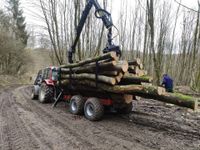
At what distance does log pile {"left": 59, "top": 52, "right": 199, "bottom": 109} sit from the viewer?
7.69 meters

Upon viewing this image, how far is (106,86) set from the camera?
9008 millimetres

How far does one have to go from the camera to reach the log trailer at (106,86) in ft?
26.0

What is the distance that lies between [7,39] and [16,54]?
11.6 ft

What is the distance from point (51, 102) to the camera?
1391 cm

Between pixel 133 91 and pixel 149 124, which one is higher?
pixel 133 91

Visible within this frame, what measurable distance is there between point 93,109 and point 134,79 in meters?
1.79

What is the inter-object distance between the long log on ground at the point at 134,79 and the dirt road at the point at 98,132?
4.49ft

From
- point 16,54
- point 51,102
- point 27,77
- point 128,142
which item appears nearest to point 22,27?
point 27,77

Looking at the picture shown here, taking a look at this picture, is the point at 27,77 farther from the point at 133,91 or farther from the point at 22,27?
the point at 133,91

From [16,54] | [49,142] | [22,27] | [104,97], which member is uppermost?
[22,27]

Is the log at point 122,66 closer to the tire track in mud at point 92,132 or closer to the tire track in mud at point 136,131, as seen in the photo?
the tire track in mud at point 136,131

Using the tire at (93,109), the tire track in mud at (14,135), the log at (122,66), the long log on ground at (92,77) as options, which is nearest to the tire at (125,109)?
the tire at (93,109)

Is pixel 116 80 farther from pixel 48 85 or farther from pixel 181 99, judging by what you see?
pixel 48 85

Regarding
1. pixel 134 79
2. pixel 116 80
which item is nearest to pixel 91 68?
pixel 116 80
